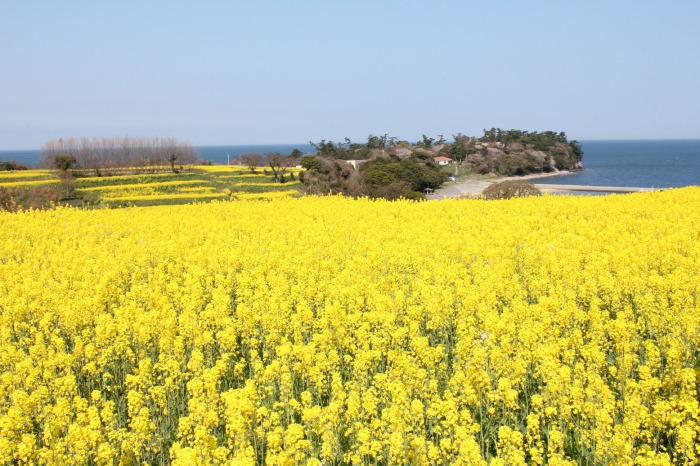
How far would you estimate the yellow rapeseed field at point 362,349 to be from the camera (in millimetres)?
6176

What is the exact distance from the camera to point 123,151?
65000mm

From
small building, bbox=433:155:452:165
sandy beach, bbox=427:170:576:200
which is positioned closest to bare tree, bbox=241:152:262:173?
sandy beach, bbox=427:170:576:200

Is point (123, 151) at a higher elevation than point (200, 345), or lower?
higher

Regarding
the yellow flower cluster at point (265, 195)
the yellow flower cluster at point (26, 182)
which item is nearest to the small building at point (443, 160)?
the yellow flower cluster at point (265, 195)

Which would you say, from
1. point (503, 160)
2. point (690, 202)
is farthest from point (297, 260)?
point (503, 160)

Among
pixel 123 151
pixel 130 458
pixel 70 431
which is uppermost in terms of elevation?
pixel 123 151

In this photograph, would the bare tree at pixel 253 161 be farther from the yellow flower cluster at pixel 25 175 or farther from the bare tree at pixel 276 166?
the yellow flower cluster at pixel 25 175

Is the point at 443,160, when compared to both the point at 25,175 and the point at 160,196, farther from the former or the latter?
the point at 25,175

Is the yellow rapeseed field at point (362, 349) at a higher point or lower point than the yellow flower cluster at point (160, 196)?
lower

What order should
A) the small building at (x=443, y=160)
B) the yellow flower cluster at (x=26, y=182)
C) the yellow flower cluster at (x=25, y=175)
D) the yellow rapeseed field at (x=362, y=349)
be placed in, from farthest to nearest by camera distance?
the small building at (x=443, y=160)
the yellow flower cluster at (x=25, y=175)
the yellow flower cluster at (x=26, y=182)
the yellow rapeseed field at (x=362, y=349)

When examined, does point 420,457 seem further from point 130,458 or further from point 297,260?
point 297,260

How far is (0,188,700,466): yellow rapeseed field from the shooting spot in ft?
20.3

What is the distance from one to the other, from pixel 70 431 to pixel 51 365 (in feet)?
7.97

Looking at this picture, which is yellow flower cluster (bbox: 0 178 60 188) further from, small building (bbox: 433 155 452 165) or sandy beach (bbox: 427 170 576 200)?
small building (bbox: 433 155 452 165)
